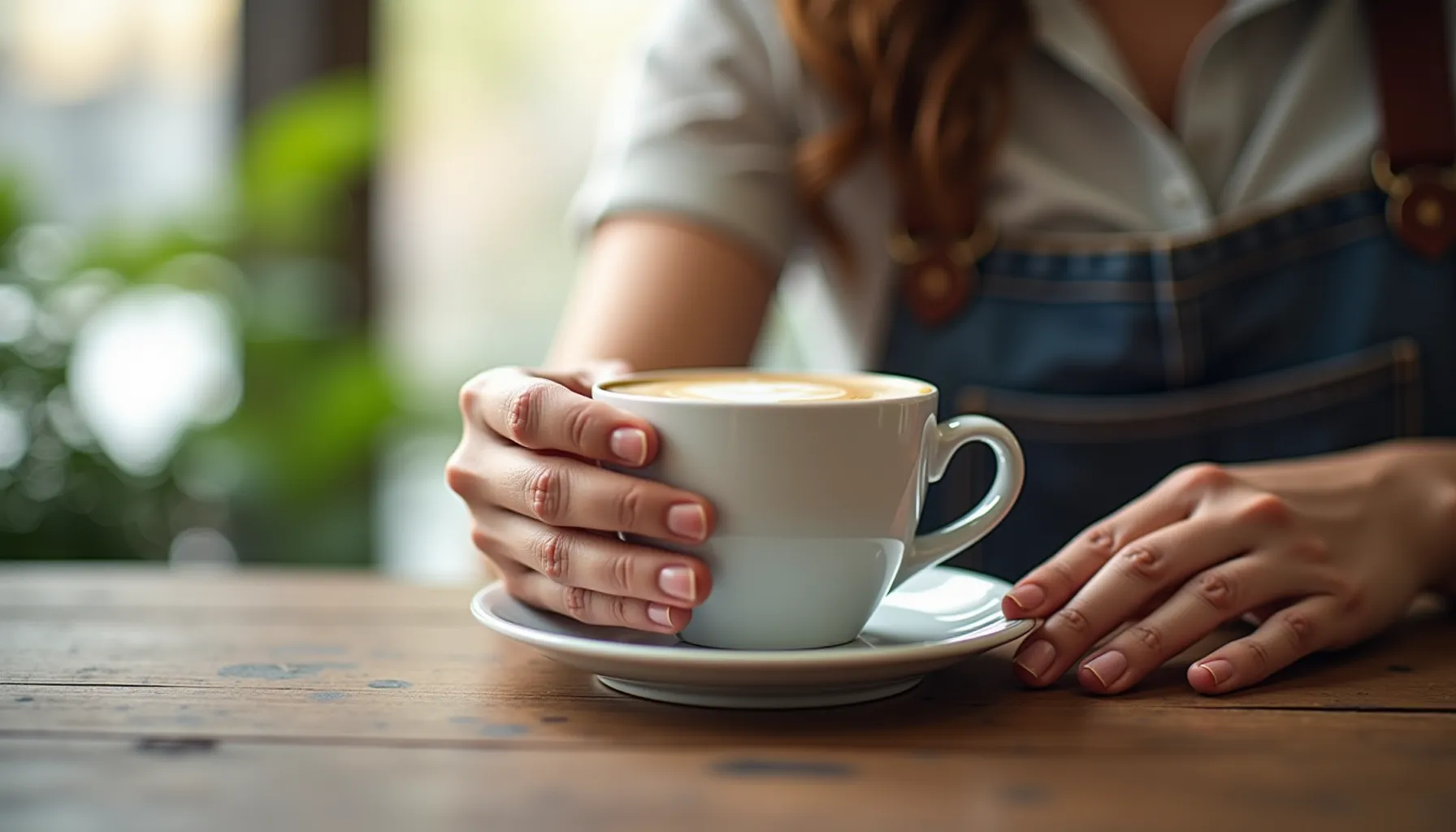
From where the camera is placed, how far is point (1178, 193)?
120cm

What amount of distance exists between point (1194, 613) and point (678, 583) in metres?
0.30

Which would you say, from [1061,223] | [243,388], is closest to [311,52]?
[243,388]

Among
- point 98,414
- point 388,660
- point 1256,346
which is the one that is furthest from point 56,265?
point 1256,346

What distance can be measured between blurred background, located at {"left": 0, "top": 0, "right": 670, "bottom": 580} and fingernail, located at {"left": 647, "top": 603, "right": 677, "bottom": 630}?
1237 millimetres

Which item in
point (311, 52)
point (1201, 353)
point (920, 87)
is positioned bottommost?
point (1201, 353)

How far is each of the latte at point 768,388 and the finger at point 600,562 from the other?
0.08m

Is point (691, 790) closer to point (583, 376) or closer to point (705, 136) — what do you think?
point (583, 376)

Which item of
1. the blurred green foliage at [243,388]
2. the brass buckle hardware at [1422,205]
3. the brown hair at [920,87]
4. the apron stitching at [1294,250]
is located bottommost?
the blurred green foliage at [243,388]

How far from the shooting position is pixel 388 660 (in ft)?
2.68

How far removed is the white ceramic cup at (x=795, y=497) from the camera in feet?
2.15

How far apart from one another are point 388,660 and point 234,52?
188 cm

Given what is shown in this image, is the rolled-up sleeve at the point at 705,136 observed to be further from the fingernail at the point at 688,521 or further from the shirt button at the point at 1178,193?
the fingernail at the point at 688,521

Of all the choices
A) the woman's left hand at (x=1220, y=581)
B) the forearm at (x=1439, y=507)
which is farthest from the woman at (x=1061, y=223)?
the woman's left hand at (x=1220, y=581)

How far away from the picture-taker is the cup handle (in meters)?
0.75
